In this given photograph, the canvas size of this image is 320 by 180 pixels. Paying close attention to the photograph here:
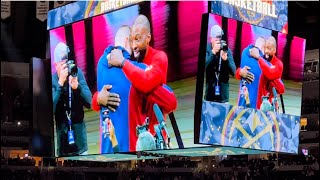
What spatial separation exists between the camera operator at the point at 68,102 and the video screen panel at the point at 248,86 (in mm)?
2379

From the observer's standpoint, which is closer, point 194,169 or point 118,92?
point 118,92

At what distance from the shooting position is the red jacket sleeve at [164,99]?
7.87m

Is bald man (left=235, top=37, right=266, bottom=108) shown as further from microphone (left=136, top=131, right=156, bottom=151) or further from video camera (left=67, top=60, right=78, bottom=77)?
video camera (left=67, top=60, right=78, bottom=77)

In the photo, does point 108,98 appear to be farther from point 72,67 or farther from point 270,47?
point 270,47

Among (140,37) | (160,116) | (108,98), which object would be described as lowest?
(160,116)

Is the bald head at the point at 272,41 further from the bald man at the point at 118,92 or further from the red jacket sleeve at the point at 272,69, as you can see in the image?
the bald man at the point at 118,92

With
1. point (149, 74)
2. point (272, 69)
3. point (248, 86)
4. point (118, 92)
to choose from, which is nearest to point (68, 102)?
point (118, 92)

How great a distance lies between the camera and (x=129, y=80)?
27.5ft

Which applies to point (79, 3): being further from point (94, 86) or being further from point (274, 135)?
point (274, 135)

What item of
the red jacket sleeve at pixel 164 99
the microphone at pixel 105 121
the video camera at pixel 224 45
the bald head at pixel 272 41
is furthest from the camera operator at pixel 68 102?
the bald head at pixel 272 41

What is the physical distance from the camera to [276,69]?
8414 millimetres

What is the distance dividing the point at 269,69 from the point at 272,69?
7cm

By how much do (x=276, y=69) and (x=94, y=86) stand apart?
2628mm

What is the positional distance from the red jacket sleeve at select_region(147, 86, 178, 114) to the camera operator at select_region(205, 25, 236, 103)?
60 centimetres
